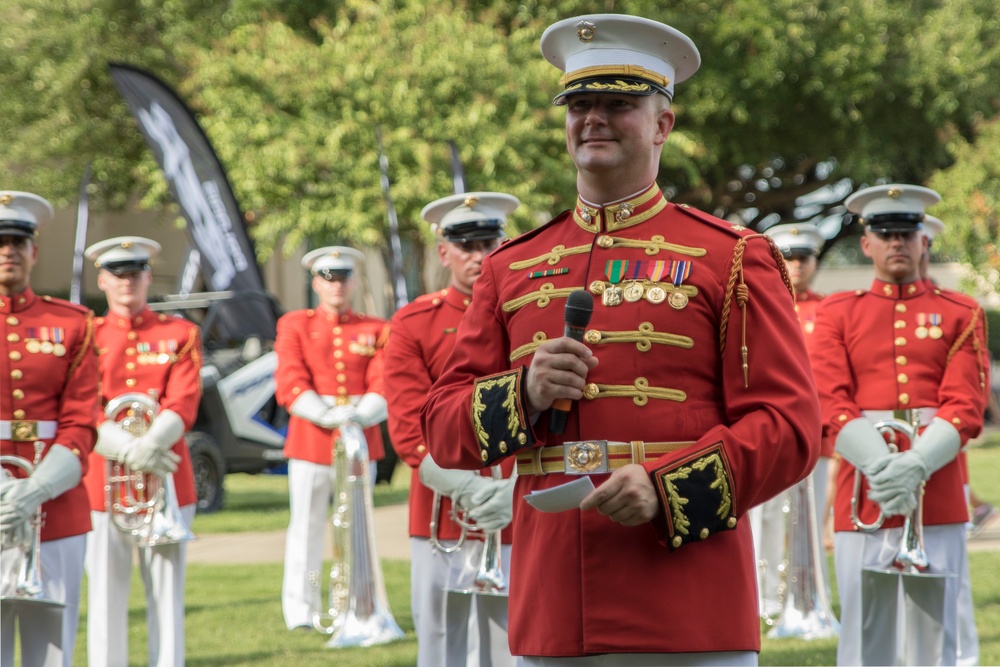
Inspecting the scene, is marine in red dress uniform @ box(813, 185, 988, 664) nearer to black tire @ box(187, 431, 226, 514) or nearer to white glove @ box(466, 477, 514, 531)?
white glove @ box(466, 477, 514, 531)

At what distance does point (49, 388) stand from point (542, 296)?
3176mm

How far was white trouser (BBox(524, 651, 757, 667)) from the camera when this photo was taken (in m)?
3.04

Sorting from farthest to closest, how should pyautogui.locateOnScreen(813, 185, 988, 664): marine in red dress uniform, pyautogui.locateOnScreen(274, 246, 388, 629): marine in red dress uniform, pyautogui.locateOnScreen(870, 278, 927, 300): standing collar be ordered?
pyautogui.locateOnScreen(274, 246, 388, 629): marine in red dress uniform < pyautogui.locateOnScreen(870, 278, 927, 300): standing collar < pyautogui.locateOnScreen(813, 185, 988, 664): marine in red dress uniform

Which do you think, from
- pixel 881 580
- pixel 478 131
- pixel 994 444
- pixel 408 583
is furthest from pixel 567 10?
pixel 881 580

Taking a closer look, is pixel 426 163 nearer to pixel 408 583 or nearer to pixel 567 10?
pixel 567 10

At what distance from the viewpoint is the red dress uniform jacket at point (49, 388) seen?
563 cm

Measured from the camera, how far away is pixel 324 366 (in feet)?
30.8

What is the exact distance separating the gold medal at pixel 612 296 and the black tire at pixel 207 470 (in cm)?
1165

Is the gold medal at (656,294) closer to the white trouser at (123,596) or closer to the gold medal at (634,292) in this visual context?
the gold medal at (634,292)

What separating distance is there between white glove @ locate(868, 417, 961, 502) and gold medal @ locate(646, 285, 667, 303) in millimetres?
3179

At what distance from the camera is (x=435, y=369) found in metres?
6.04

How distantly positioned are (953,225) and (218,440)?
12459 mm

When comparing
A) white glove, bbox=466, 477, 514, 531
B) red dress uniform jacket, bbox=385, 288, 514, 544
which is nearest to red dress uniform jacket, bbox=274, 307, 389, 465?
red dress uniform jacket, bbox=385, 288, 514, 544

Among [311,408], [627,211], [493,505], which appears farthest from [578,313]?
[311,408]
